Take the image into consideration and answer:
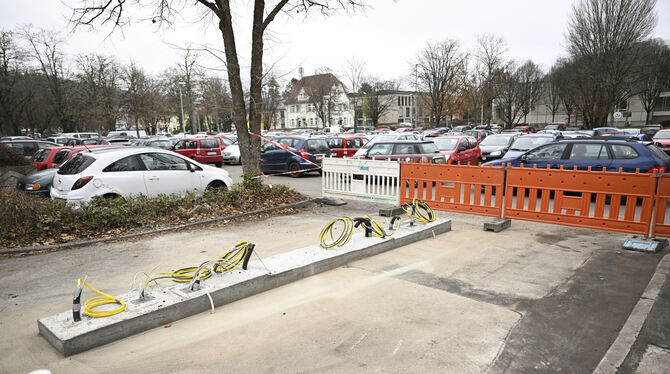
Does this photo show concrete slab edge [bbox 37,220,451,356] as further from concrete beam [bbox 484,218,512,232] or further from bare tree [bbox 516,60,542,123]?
bare tree [bbox 516,60,542,123]

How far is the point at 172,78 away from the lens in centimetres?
5169

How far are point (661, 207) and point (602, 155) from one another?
4093 mm

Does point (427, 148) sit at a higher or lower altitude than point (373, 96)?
lower

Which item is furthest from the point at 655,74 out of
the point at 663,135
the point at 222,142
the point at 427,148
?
the point at 222,142

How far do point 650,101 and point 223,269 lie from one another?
81.9 m

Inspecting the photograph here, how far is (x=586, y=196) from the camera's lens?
7664 millimetres

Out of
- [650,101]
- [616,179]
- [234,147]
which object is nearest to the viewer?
[616,179]

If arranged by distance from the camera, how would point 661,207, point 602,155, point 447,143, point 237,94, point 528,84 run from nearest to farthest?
point 661,207, point 602,155, point 237,94, point 447,143, point 528,84

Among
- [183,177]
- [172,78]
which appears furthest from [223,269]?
[172,78]

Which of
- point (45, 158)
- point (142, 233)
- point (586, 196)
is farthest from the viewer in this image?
point (45, 158)

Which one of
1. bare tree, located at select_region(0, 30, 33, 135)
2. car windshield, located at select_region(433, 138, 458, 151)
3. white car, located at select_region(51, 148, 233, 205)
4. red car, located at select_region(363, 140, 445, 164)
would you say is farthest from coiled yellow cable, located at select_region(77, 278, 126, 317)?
bare tree, located at select_region(0, 30, 33, 135)

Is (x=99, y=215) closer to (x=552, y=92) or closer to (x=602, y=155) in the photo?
(x=602, y=155)

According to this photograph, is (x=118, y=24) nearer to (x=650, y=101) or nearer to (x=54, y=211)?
(x=54, y=211)

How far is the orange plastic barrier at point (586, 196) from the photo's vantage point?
7156 mm
